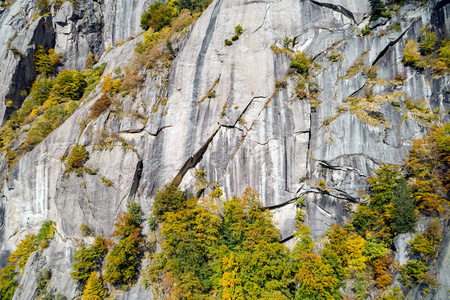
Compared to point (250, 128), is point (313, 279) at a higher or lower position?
lower

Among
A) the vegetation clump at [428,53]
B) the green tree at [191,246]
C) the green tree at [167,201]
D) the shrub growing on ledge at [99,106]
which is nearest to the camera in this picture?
the green tree at [191,246]

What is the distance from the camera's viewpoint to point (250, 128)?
63.0ft

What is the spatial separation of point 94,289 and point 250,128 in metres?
18.6

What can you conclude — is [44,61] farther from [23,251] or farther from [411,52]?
[411,52]

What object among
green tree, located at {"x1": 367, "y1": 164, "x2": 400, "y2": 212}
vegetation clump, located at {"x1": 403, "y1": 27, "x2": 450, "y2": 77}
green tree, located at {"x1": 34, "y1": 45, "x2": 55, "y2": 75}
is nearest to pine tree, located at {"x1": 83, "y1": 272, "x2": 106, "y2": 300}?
green tree, located at {"x1": 367, "y1": 164, "x2": 400, "y2": 212}

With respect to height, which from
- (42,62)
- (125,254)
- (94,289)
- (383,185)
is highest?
(42,62)

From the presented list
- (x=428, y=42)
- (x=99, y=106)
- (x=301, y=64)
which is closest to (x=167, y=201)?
(x=99, y=106)

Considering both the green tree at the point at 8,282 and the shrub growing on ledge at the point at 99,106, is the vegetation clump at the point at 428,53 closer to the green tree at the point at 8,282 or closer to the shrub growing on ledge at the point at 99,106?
the shrub growing on ledge at the point at 99,106

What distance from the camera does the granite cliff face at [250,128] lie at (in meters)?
17.0

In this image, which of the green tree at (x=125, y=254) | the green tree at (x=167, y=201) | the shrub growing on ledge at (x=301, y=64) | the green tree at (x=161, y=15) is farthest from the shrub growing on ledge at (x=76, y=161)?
the shrub growing on ledge at (x=301, y=64)

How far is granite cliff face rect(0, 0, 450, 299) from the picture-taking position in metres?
17.0

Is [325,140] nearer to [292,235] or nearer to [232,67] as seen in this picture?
[292,235]

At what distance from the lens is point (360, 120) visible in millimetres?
17047

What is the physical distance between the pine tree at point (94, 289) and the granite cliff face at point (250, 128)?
2095 mm
